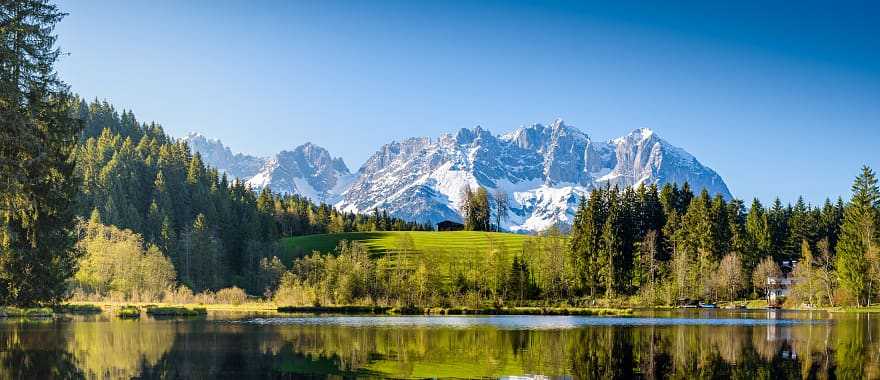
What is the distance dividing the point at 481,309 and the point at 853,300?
5545 cm

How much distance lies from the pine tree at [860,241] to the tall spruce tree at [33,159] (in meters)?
101

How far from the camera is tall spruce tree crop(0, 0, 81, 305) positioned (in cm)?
4266

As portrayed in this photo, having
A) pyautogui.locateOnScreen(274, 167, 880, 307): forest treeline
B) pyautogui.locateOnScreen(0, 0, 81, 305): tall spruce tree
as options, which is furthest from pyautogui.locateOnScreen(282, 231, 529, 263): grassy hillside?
pyautogui.locateOnScreen(0, 0, 81, 305): tall spruce tree

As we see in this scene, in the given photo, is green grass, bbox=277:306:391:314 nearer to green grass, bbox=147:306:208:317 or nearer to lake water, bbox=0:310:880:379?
green grass, bbox=147:306:208:317

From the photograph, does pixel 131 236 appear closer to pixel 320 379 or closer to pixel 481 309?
pixel 481 309

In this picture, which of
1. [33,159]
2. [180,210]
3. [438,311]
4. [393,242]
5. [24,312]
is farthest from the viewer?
[393,242]

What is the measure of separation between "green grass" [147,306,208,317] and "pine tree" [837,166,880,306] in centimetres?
8787

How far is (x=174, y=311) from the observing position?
91188 millimetres

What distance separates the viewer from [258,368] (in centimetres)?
3566

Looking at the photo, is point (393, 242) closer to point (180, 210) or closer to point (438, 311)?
point (180, 210)

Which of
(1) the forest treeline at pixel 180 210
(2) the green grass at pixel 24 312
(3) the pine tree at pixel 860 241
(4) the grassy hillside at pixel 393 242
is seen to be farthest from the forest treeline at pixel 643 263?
(2) the green grass at pixel 24 312

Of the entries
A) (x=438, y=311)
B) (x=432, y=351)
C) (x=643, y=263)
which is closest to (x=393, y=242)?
(x=643, y=263)

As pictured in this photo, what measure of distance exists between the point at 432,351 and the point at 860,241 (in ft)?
322

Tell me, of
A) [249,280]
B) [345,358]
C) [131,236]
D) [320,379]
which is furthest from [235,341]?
[249,280]
